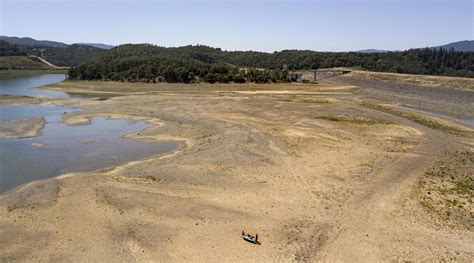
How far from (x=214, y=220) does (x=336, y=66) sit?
114682mm

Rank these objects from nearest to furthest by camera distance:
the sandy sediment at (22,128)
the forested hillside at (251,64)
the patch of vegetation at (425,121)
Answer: the sandy sediment at (22,128), the patch of vegetation at (425,121), the forested hillside at (251,64)

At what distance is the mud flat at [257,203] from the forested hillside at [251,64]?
54.3 m

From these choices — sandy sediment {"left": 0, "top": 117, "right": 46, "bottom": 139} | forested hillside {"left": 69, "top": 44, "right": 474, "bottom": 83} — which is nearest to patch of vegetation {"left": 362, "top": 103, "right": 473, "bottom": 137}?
forested hillside {"left": 69, "top": 44, "right": 474, "bottom": 83}

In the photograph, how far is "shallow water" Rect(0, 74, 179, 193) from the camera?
28359mm

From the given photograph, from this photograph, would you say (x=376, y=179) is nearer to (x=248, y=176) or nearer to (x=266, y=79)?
(x=248, y=176)

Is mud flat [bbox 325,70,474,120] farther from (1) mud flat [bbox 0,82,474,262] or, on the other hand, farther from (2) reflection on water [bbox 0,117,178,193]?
(2) reflection on water [bbox 0,117,178,193]

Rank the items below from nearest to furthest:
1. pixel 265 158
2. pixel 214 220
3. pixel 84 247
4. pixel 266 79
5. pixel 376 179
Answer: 1. pixel 84 247
2. pixel 214 220
3. pixel 376 179
4. pixel 265 158
5. pixel 266 79

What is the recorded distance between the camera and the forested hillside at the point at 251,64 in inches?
3686

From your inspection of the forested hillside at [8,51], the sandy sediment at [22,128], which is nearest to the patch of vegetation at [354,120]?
the sandy sediment at [22,128]

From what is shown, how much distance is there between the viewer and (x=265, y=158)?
30875 mm

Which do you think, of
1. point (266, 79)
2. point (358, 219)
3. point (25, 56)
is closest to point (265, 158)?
point (358, 219)

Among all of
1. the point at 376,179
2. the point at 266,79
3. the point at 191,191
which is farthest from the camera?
the point at 266,79

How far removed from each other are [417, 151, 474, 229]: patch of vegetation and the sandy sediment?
111 ft

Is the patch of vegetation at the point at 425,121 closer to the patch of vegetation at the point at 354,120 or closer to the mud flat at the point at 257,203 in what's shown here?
the mud flat at the point at 257,203
